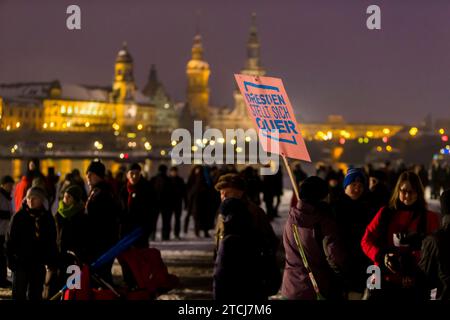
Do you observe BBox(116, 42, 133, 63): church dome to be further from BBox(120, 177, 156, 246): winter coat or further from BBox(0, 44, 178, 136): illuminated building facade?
BBox(120, 177, 156, 246): winter coat

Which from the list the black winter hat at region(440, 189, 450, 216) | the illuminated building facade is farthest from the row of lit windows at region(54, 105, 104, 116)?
the black winter hat at region(440, 189, 450, 216)

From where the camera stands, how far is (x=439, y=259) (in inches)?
217

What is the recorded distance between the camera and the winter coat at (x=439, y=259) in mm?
5508

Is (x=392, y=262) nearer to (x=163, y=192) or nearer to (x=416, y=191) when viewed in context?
(x=416, y=191)

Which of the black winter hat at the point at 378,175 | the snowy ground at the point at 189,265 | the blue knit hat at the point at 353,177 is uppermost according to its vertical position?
the blue knit hat at the point at 353,177

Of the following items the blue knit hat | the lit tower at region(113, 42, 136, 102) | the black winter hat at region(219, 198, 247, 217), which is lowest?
the black winter hat at region(219, 198, 247, 217)

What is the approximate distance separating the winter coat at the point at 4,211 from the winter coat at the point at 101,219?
1.78 m

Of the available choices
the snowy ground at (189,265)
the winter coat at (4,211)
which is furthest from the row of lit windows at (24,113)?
the winter coat at (4,211)

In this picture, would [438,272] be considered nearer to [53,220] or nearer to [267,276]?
[267,276]

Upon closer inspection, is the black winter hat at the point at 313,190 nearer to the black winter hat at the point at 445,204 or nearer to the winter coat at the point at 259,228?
the winter coat at the point at 259,228

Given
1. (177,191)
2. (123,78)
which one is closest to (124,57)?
(123,78)

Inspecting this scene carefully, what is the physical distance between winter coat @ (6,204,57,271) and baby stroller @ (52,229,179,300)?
102cm

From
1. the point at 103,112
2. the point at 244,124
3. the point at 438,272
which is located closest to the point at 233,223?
the point at 438,272

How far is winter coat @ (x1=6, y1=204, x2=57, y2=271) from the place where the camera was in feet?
25.7
